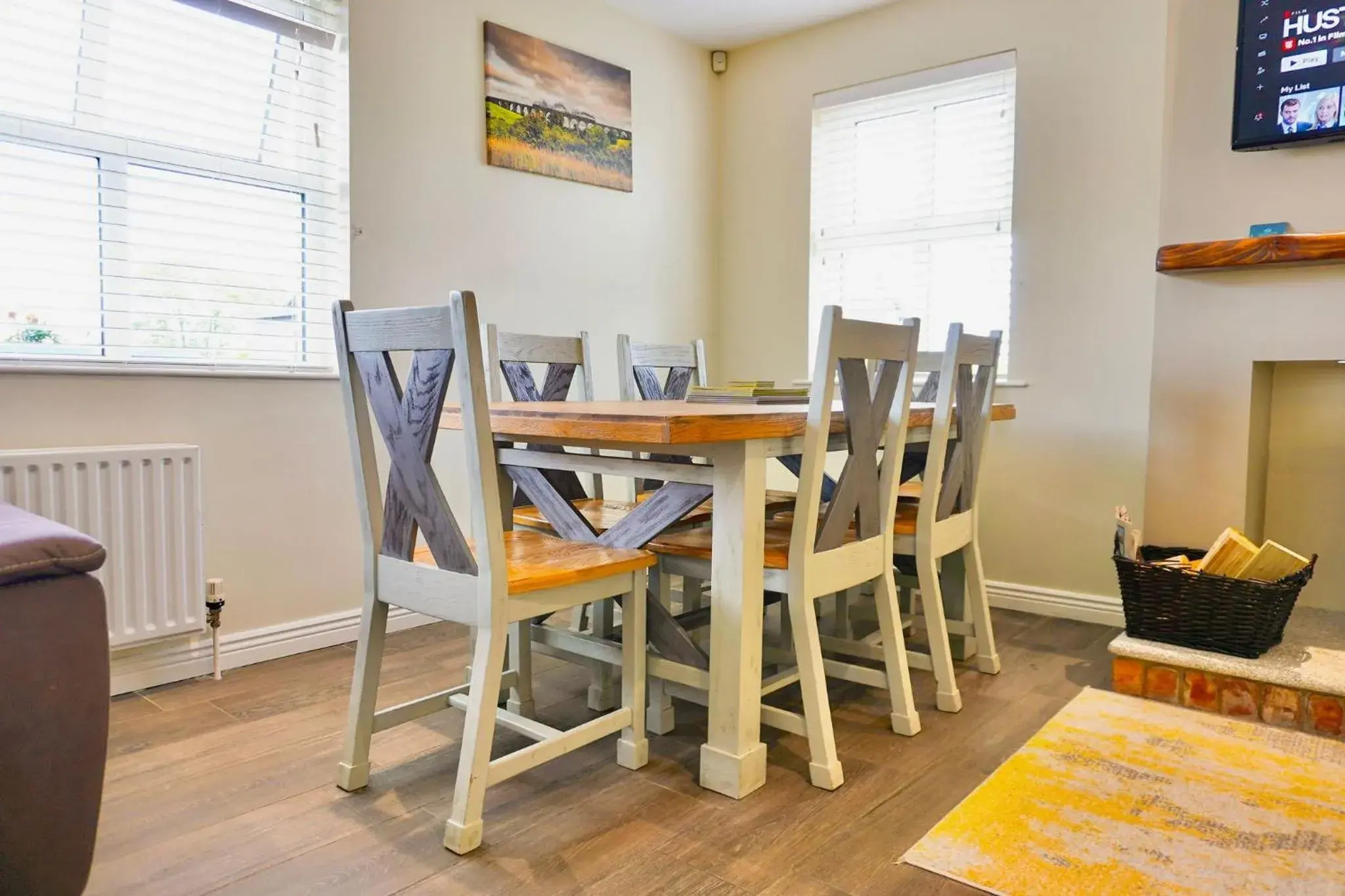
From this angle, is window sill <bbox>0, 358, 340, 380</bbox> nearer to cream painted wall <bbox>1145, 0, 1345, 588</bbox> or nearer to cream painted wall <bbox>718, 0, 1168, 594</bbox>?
cream painted wall <bbox>718, 0, 1168, 594</bbox>

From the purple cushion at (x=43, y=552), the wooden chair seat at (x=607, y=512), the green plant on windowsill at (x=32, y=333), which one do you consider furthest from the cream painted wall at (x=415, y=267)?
the purple cushion at (x=43, y=552)

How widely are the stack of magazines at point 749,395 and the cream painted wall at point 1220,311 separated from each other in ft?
4.22

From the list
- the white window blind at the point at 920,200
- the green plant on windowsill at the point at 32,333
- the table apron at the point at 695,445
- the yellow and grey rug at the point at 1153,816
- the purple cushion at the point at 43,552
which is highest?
the white window blind at the point at 920,200

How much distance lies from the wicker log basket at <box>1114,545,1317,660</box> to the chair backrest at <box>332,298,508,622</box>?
6.06ft

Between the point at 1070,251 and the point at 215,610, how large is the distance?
10.2ft

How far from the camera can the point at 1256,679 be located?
2.21 m

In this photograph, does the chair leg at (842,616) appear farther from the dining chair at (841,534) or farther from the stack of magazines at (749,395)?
the stack of magazines at (749,395)

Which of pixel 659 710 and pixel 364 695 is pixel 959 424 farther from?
pixel 364 695

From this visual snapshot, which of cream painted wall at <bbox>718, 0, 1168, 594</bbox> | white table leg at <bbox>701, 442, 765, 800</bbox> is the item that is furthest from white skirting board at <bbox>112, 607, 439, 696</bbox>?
cream painted wall at <bbox>718, 0, 1168, 594</bbox>

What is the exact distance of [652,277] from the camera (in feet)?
13.0

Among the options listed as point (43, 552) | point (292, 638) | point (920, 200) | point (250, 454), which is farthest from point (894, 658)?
point (920, 200)

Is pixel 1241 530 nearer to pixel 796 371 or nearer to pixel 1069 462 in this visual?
pixel 1069 462

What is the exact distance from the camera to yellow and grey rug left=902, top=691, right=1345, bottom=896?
1.49m

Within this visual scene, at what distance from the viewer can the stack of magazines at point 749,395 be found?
2.33 meters
